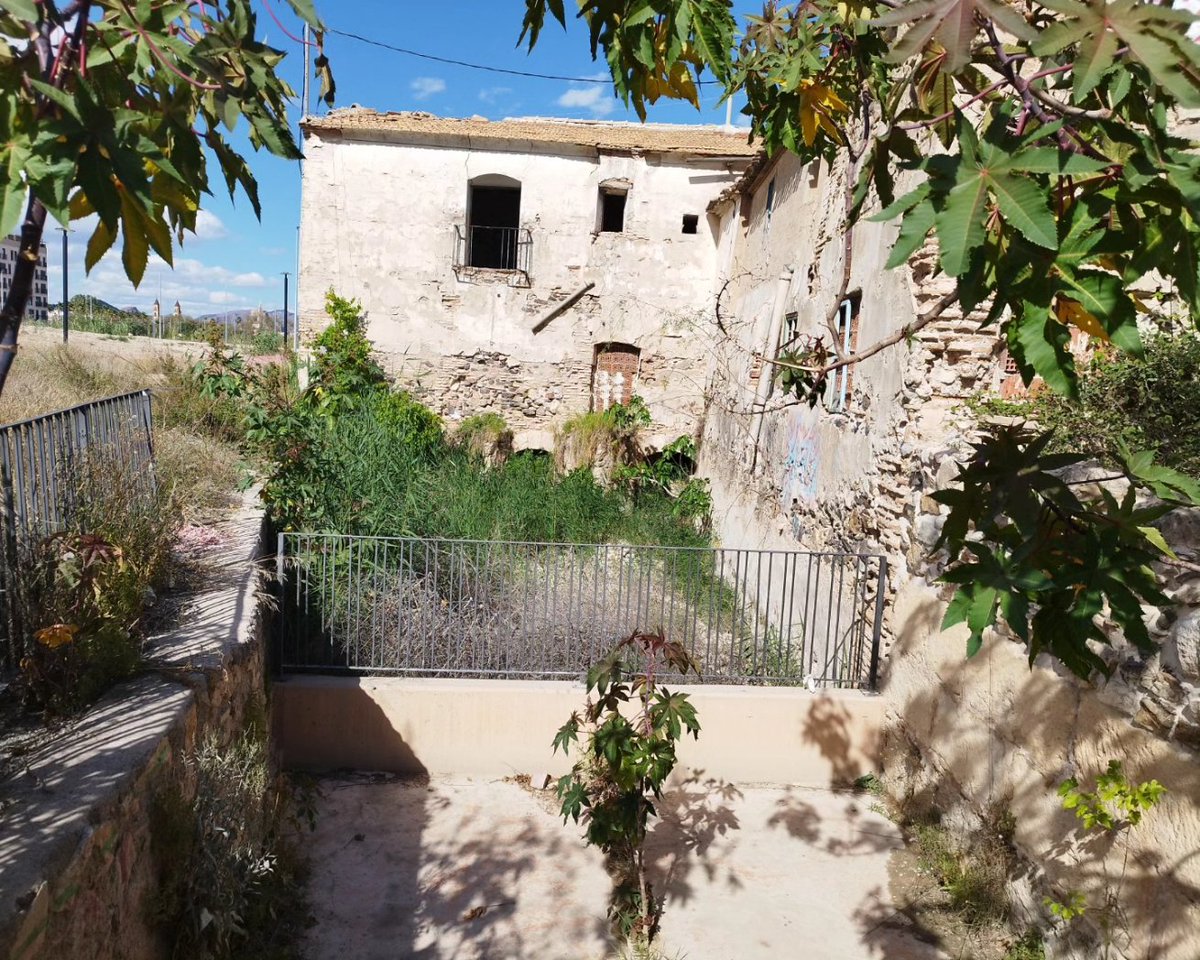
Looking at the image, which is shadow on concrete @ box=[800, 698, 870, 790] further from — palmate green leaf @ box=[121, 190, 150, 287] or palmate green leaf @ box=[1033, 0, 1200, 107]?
palmate green leaf @ box=[121, 190, 150, 287]

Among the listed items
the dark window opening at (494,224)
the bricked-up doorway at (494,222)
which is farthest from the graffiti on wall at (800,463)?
the dark window opening at (494,224)

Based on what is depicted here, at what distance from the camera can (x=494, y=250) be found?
622 inches

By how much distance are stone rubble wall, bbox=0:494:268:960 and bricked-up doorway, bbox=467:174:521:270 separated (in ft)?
39.2

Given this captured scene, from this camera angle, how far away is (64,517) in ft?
13.0

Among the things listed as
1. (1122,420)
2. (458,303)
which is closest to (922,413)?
(1122,420)

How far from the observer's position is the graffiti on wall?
Answer: 296 inches

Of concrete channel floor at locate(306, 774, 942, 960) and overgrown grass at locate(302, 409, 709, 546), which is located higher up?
overgrown grass at locate(302, 409, 709, 546)

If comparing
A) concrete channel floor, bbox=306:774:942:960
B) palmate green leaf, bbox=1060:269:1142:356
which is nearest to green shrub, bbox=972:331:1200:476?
concrete channel floor, bbox=306:774:942:960

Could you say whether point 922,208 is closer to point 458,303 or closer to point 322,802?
point 322,802

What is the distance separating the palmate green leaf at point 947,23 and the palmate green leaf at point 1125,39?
77 millimetres

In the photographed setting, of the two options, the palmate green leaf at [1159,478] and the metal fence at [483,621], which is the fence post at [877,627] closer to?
the metal fence at [483,621]

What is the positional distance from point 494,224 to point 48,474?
1358 centimetres

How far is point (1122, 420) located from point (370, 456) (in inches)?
269

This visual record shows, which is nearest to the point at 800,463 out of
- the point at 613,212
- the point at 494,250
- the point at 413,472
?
the point at 413,472
